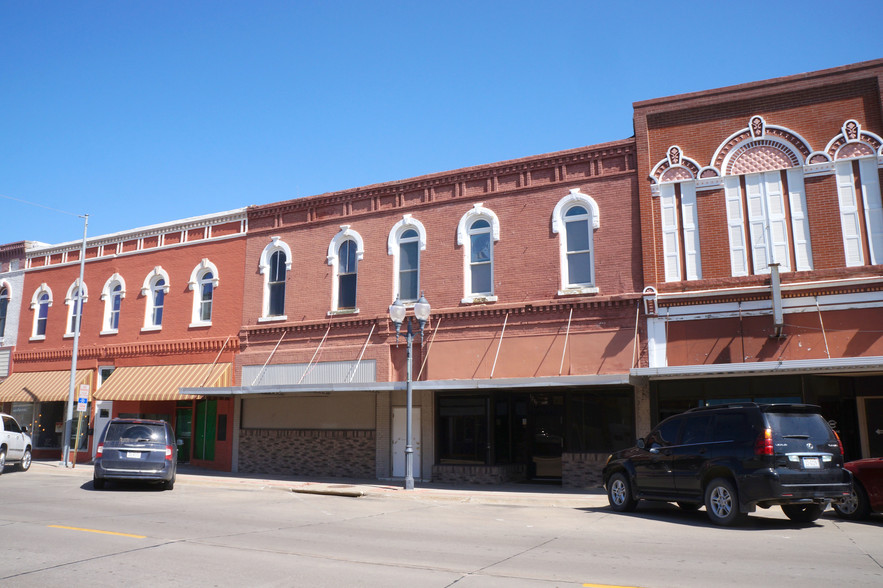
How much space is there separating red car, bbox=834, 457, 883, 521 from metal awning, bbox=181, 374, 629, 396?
524 cm

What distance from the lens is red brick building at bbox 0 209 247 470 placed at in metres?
24.4

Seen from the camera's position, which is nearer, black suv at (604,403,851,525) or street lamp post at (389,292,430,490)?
black suv at (604,403,851,525)

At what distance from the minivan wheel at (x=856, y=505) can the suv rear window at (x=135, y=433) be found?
46.7 feet

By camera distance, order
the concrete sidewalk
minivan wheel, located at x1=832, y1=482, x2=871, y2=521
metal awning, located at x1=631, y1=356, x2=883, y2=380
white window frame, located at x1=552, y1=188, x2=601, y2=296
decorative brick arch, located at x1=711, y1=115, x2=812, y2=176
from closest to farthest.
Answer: minivan wheel, located at x1=832, y1=482, x2=871, y2=521 → metal awning, located at x1=631, y1=356, x2=883, y2=380 → the concrete sidewalk → decorative brick arch, located at x1=711, y1=115, x2=812, y2=176 → white window frame, located at x1=552, y1=188, x2=601, y2=296

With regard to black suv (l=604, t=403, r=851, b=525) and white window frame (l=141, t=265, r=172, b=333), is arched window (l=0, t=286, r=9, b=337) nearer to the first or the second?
white window frame (l=141, t=265, r=172, b=333)

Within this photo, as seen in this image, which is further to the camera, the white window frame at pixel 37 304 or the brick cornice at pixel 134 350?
the white window frame at pixel 37 304

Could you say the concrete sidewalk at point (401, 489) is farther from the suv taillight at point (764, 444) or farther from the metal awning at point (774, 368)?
the suv taillight at point (764, 444)

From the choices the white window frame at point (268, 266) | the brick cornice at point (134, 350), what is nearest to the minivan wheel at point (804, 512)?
the white window frame at point (268, 266)

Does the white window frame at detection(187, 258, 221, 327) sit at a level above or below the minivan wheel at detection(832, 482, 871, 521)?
above

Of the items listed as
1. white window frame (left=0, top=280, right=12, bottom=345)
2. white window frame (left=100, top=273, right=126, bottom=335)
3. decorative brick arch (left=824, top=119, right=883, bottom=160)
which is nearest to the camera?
decorative brick arch (left=824, top=119, right=883, bottom=160)

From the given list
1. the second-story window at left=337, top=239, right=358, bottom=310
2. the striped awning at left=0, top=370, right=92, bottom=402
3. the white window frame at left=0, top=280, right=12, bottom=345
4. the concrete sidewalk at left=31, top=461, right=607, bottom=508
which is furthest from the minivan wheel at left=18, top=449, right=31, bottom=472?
the second-story window at left=337, top=239, right=358, bottom=310

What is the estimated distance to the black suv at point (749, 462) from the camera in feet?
34.7

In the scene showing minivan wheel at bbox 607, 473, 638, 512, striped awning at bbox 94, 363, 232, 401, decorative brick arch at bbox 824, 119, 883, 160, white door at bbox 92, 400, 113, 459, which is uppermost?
decorative brick arch at bbox 824, 119, 883, 160

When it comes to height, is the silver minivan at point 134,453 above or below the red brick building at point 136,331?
below
